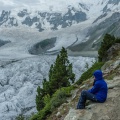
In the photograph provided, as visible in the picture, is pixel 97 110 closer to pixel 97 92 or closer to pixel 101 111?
pixel 101 111

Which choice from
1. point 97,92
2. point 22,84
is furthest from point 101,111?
point 22,84

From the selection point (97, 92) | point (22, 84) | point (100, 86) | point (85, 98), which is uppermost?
point (100, 86)

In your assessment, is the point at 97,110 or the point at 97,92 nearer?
the point at 97,110

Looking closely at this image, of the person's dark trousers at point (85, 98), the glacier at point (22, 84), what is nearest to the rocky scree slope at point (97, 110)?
the person's dark trousers at point (85, 98)

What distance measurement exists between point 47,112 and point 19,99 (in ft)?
213

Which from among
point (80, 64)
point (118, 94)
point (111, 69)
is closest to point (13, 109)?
point (80, 64)

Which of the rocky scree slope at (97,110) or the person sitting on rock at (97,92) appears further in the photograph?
the person sitting on rock at (97,92)

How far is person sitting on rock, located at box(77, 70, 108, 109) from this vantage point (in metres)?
9.55

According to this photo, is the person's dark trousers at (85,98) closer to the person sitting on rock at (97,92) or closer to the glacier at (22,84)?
the person sitting on rock at (97,92)

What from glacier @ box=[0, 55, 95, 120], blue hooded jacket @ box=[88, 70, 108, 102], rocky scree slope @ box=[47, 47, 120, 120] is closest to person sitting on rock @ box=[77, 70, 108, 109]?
blue hooded jacket @ box=[88, 70, 108, 102]

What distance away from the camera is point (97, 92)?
9789 mm

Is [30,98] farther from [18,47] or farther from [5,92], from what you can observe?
[18,47]

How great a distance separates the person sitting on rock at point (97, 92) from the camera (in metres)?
9.55

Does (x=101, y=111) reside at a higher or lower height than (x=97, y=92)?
lower
